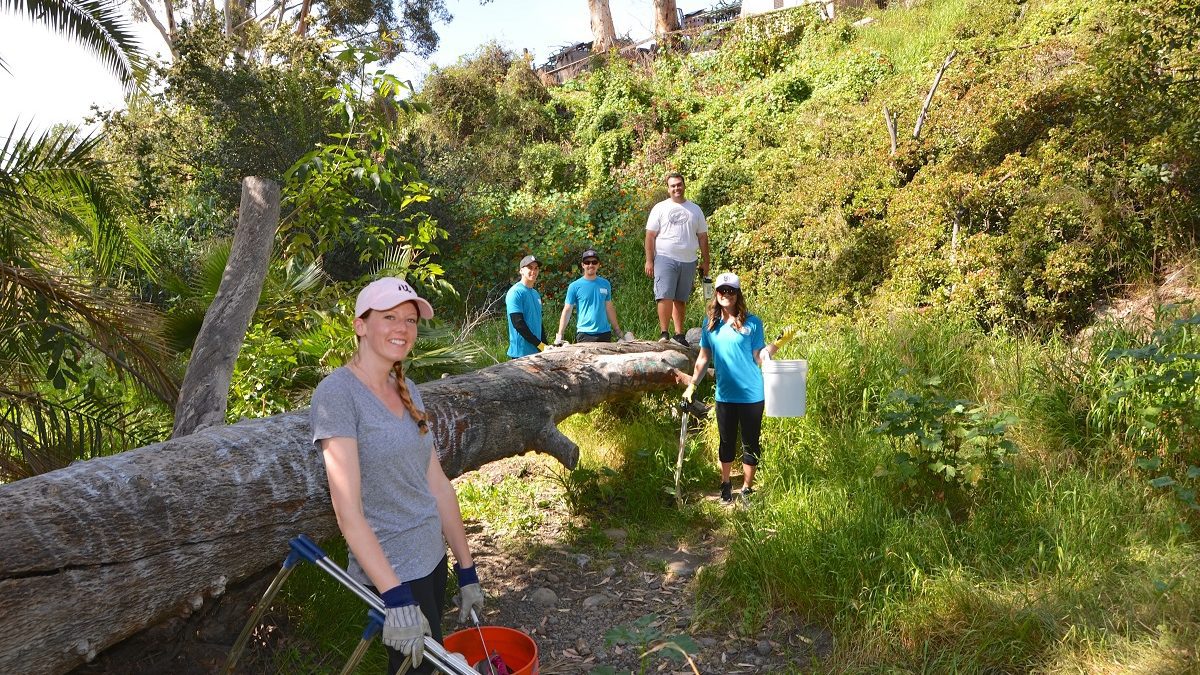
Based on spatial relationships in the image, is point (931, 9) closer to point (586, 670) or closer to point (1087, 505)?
point (1087, 505)

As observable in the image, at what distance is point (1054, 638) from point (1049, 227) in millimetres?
5467

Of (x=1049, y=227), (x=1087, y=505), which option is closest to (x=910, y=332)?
(x=1049, y=227)

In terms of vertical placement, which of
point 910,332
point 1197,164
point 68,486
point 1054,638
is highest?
point 1197,164

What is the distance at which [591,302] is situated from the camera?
7.51 metres

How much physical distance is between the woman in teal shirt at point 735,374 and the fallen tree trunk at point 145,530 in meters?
2.83

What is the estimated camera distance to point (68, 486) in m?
2.82

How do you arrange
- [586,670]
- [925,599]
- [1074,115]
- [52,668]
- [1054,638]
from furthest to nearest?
[1074,115]
[586,670]
[925,599]
[1054,638]
[52,668]

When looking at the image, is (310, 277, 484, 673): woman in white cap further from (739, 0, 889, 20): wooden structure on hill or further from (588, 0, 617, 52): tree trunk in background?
(588, 0, 617, 52): tree trunk in background

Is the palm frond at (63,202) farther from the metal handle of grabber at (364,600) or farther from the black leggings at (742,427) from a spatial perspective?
the black leggings at (742,427)

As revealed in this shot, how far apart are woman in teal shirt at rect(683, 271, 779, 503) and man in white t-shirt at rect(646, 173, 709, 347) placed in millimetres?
2098

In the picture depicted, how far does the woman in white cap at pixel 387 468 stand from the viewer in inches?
89.4

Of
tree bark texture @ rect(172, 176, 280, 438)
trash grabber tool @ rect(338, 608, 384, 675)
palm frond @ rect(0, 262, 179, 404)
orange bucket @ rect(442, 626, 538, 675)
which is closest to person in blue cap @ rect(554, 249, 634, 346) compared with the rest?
tree bark texture @ rect(172, 176, 280, 438)

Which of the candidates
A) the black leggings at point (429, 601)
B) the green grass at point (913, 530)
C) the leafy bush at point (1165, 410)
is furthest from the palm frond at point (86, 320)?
the leafy bush at point (1165, 410)

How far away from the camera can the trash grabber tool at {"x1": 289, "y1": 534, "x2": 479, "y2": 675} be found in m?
2.19
